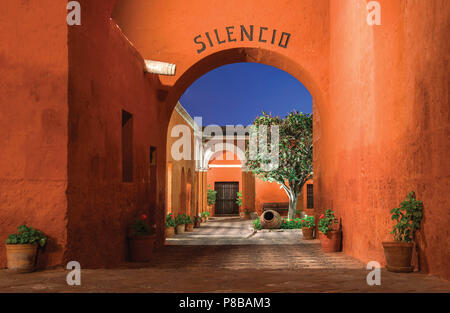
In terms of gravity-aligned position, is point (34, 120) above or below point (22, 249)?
above

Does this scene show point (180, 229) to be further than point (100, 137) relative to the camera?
Yes

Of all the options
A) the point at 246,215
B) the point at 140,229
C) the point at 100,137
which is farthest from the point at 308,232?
the point at 246,215

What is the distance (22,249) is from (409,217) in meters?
4.30

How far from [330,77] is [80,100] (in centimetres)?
569

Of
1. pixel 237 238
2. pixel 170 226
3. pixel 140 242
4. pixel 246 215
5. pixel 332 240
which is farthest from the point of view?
pixel 246 215

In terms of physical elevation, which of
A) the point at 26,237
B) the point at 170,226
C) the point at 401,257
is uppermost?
the point at 26,237

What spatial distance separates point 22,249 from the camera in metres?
4.20

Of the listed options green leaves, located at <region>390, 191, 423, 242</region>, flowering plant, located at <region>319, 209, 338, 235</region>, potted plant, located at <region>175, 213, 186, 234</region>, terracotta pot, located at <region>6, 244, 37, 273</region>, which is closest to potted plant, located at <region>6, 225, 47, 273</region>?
terracotta pot, located at <region>6, 244, 37, 273</region>

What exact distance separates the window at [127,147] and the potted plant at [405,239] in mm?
4355

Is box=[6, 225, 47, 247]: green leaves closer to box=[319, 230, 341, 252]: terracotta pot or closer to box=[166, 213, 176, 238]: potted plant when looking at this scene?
box=[319, 230, 341, 252]: terracotta pot

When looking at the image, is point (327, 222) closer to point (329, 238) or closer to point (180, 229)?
point (329, 238)

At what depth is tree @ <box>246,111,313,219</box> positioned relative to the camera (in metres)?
17.0

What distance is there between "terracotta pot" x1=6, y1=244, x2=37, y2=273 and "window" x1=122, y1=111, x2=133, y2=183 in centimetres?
285

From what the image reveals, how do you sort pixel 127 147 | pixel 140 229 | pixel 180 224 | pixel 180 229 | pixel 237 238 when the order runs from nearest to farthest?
pixel 140 229, pixel 127 147, pixel 237 238, pixel 180 229, pixel 180 224
